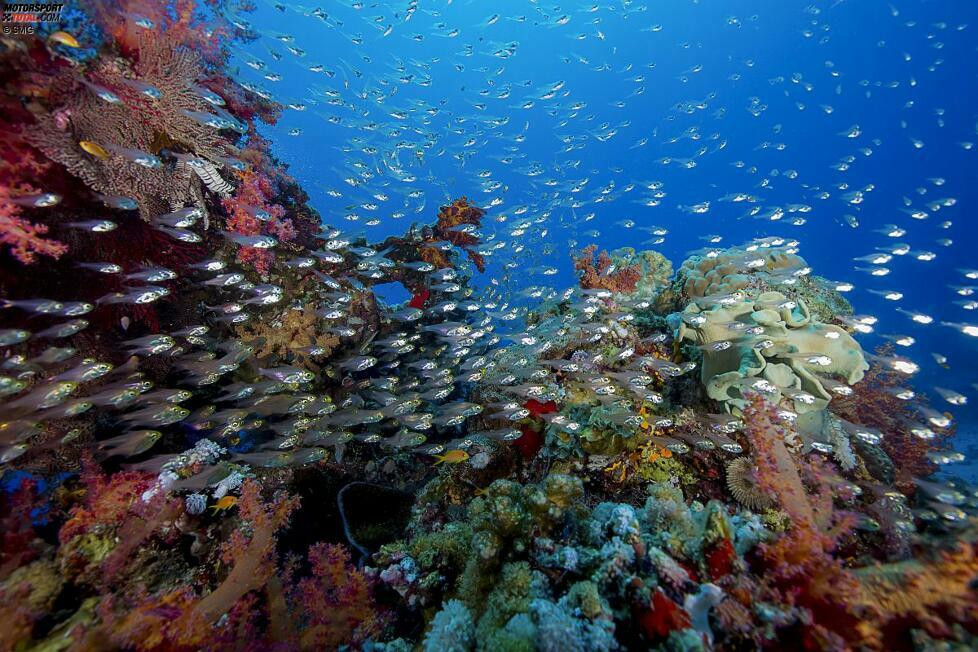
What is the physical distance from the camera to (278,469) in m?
7.68

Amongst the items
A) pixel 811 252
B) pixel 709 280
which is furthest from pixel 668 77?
pixel 709 280

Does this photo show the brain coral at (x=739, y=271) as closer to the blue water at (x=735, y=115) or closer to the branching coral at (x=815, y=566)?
the branching coral at (x=815, y=566)

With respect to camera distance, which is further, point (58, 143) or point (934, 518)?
point (58, 143)

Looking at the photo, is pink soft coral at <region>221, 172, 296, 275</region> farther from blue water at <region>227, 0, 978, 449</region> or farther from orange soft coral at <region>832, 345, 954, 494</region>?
orange soft coral at <region>832, 345, 954, 494</region>

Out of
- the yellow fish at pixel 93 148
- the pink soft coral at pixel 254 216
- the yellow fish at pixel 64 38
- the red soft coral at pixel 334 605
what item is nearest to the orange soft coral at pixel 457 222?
the pink soft coral at pixel 254 216

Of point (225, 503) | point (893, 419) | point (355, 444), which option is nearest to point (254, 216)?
point (355, 444)

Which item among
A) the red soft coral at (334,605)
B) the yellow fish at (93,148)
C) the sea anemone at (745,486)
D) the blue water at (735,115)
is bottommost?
the red soft coral at (334,605)

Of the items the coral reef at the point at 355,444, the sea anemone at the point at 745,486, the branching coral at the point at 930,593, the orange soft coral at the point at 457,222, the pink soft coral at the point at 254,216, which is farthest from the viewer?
the orange soft coral at the point at 457,222

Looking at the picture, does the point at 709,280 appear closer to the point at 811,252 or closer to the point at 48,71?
the point at 48,71

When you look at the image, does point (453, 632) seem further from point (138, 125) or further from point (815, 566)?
point (138, 125)

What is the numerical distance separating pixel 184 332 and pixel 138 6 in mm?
5381

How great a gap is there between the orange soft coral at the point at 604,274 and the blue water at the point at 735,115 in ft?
12.5

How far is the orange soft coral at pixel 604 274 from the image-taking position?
1070 centimetres

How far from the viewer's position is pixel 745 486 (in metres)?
5.53
